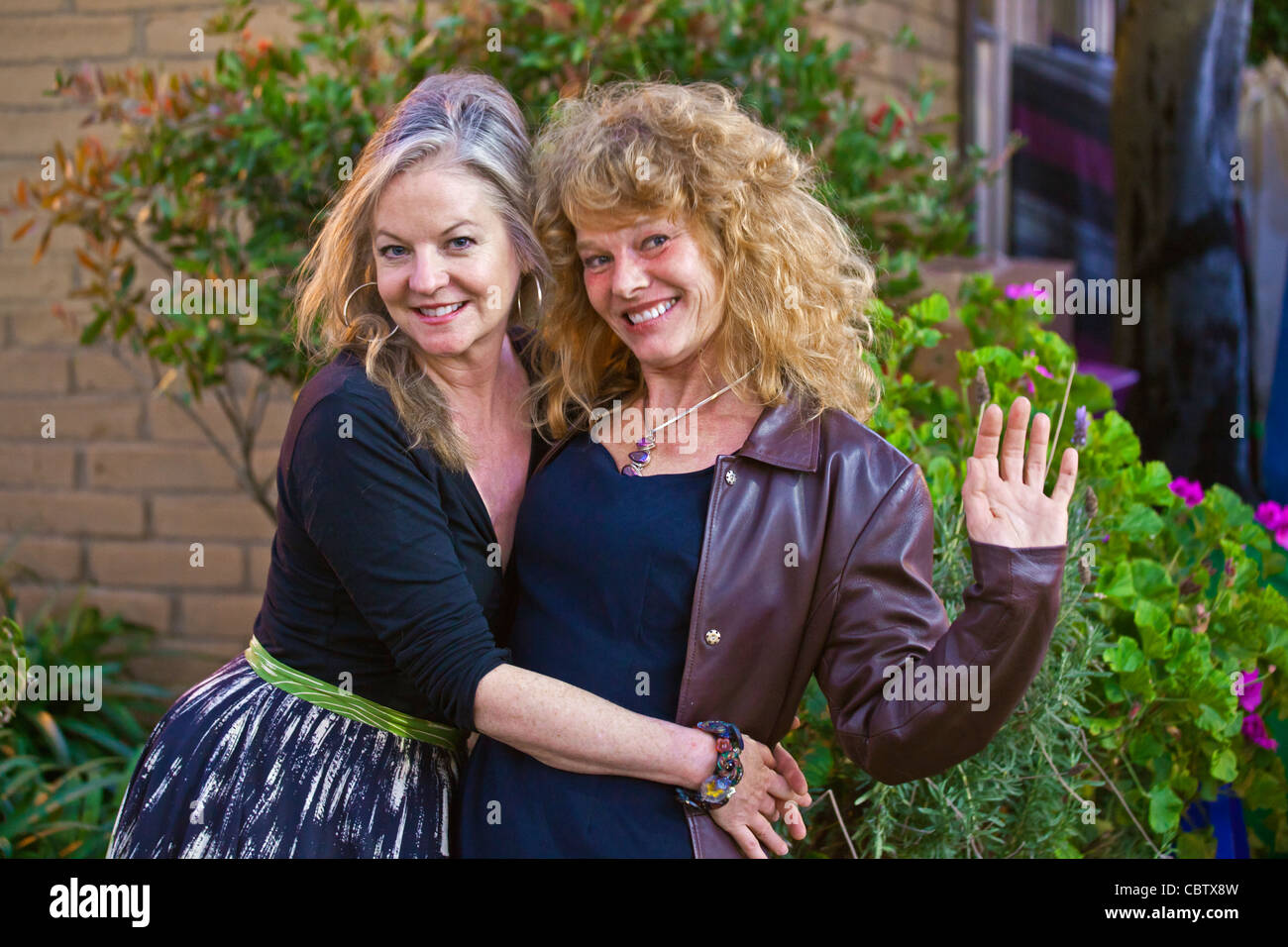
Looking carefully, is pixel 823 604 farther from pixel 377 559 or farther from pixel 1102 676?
pixel 1102 676

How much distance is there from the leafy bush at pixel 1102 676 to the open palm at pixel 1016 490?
0.60 metres

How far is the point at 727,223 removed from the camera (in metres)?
1.98

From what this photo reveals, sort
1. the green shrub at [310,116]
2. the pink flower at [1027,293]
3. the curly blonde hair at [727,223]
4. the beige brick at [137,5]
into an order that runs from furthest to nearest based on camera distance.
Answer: the beige brick at [137,5], the green shrub at [310,116], the pink flower at [1027,293], the curly blonde hair at [727,223]

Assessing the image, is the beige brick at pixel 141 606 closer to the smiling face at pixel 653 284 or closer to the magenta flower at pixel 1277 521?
the smiling face at pixel 653 284

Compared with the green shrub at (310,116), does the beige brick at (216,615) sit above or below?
below

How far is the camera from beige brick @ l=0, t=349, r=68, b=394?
4.81 meters

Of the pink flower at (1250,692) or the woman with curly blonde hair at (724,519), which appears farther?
the pink flower at (1250,692)

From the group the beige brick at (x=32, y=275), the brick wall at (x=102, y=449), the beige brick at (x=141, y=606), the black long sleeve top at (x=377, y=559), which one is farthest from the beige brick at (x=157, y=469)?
the black long sleeve top at (x=377, y=559)

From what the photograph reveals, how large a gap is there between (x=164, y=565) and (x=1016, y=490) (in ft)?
12.7

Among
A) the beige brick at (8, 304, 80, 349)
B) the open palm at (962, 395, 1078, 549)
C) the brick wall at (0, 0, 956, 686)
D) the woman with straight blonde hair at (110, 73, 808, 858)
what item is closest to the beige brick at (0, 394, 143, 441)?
the brick wall at (0, 0, 956, 686)

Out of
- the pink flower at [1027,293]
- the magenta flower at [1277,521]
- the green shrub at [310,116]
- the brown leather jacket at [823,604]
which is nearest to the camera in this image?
the brown leather jacket at [823,604]

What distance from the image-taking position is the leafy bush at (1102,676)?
2291 mm

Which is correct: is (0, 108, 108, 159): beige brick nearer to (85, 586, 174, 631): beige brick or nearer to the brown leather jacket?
(85, 586, 174, 631): beige brick

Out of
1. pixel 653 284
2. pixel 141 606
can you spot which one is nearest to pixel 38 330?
pixel 141 606
